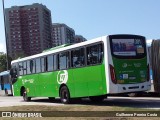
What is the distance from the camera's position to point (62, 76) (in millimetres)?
20391

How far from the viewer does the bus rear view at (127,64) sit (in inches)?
648

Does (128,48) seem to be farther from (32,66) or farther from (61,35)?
(61,35)

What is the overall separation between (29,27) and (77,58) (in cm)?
5112

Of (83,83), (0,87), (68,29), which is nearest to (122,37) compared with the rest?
(83,83)

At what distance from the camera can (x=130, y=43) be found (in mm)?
17109

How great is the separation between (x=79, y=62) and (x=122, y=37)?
2.60 meters

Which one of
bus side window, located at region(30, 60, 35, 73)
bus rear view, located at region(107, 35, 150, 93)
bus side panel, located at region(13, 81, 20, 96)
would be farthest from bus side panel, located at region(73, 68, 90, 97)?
bus side panel, located at region(13, 81, 20, 96)

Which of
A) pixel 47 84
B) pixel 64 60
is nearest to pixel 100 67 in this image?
pixel 64 60

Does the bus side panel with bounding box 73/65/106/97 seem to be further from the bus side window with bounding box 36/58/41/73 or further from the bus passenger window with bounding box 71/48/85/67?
the bus side window with bounding box 36/58/41/73

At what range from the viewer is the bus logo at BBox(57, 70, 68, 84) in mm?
20047

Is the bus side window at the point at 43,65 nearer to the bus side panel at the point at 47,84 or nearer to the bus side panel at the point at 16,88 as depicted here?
the bus side panel at the point at 47,84

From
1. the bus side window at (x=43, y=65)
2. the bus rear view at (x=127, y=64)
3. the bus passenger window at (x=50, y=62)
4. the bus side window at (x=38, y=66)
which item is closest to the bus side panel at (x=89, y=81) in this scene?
the bus rear view at (x=127, y=64)

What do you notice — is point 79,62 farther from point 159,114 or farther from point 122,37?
point 159,114

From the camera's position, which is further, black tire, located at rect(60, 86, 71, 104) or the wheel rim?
the wheel rim
